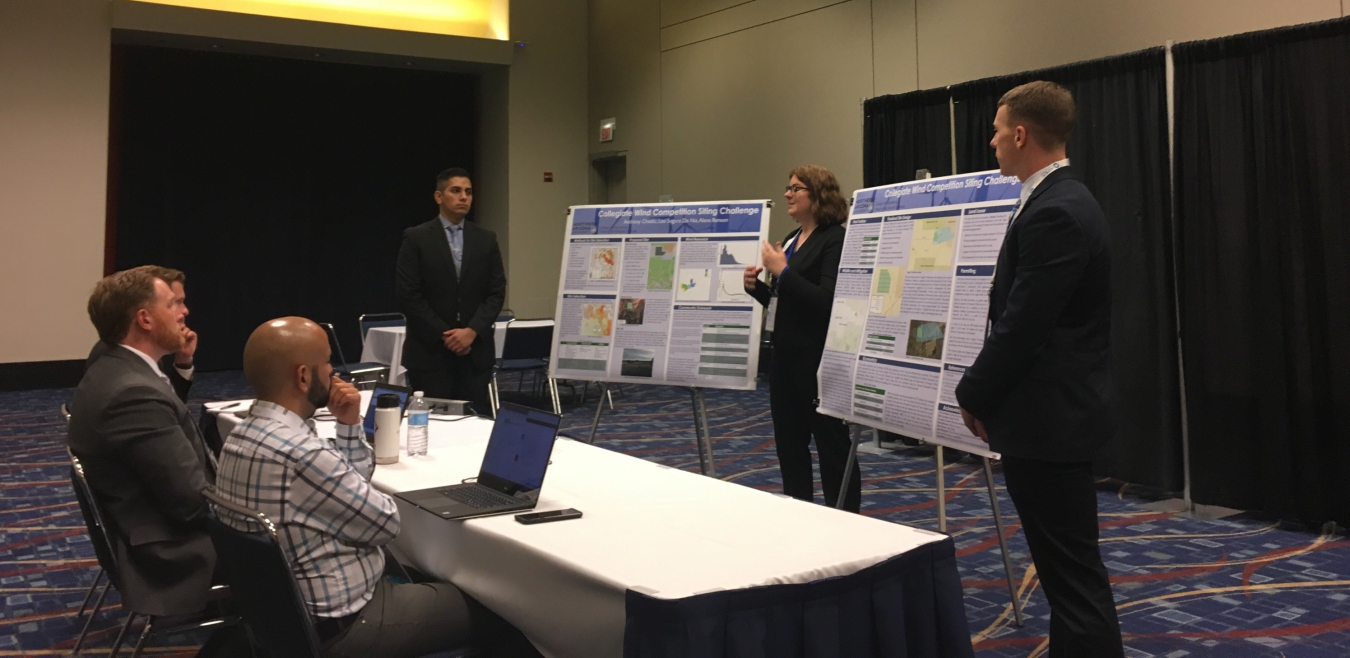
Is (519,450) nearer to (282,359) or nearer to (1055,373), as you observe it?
(282,359)

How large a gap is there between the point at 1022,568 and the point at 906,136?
3474mm

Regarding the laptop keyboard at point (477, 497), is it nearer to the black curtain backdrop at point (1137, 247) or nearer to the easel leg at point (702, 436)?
the easel leg at point (702, 436)

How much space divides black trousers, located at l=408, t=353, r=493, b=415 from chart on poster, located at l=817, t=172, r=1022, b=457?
1.65 meters

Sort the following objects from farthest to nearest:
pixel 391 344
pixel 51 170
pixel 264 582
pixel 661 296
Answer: pixel 51 170 < pixel 391 344 < pixel 661 296 < pixel 264 582

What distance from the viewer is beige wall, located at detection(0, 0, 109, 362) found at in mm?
8594

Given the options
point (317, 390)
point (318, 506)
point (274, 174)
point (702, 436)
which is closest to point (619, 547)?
point (318, 506)

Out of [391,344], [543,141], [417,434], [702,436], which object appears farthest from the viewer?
[543,141]

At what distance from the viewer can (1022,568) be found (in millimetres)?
3641

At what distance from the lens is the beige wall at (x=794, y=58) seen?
566 centimetres

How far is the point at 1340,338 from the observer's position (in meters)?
4.03

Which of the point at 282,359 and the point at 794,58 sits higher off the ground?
the point at 794,58

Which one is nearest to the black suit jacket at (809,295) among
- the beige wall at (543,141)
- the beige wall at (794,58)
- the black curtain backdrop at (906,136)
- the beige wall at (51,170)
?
the black curtain backdrop at (906,136)

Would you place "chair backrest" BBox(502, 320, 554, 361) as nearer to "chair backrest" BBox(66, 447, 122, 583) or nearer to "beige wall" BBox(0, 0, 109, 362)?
"beige wall" BBox(0, 0, 109, 362)

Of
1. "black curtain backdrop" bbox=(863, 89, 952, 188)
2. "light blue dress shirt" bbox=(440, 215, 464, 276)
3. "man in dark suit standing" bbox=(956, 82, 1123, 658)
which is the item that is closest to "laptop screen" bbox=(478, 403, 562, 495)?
"man in dark suit standing" bbox=(956, 82, 1123, 658)
